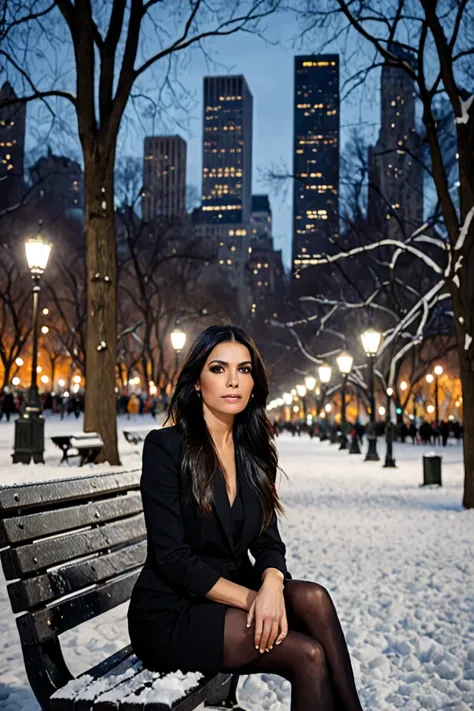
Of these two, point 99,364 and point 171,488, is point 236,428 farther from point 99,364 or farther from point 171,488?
point 99,364

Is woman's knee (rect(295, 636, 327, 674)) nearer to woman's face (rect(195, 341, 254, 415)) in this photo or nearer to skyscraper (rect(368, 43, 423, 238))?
woman's face (rect(195, 341, 254, 415))

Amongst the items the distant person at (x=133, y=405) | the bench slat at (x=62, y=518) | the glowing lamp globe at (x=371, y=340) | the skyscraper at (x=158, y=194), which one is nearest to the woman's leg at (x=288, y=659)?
the bench slat at (x=62, y=518)

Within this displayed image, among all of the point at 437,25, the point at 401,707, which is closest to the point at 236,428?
the point at 401,707

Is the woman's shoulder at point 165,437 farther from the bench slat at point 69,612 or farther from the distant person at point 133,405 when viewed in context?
the distant person at point 133,405

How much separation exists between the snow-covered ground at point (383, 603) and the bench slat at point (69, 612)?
746mm

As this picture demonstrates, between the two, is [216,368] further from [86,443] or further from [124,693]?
[86,443]

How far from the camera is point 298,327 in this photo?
50656 mm

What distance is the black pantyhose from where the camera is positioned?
2.70 meters

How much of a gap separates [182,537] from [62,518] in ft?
1.89

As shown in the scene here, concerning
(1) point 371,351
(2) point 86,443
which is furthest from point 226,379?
(1) point 371,351

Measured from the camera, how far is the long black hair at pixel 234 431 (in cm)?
306

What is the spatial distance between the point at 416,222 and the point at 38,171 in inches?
573

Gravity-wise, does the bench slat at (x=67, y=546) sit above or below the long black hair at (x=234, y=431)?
below

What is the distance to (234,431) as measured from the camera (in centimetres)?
344
